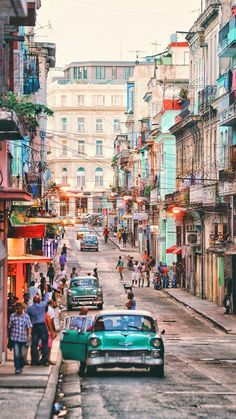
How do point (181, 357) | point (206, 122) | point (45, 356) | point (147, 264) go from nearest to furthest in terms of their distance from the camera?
point (45, 356)
point (181, 357)
point (206, 122)
point (147, 264)

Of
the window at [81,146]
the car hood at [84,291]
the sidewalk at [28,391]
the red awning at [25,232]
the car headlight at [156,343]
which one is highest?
the window at [81,146]

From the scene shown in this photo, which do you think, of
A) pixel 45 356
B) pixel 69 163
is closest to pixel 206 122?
pixel 45 356

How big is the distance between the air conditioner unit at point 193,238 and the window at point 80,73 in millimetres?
122124

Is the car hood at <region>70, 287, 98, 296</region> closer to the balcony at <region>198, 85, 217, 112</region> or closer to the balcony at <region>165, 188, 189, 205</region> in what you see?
the balcony at <region>165, 188, 189, 205</region>

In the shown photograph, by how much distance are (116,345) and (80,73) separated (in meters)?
161

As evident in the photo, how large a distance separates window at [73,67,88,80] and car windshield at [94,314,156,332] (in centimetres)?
15857

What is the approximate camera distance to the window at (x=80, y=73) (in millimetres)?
183625

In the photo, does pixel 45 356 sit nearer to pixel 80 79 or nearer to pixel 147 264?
pixel 147 264

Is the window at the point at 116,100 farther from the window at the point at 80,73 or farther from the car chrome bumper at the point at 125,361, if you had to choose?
the car chrome bumper at the point at 125,361

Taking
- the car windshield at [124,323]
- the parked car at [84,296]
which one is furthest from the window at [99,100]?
the car windshield at [124,323]

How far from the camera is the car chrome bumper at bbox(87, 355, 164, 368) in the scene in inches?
976

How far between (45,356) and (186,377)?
355cm

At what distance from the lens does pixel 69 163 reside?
174 meters

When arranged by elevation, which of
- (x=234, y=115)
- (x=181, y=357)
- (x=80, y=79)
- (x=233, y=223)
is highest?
(x=80, y=79)
